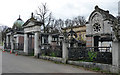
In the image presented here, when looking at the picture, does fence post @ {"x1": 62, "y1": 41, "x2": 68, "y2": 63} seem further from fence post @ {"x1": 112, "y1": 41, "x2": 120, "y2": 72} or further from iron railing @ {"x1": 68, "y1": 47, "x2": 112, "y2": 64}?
fence post @ {"x1": 112, "y1": 41, "x2": 120, "y2": 72}

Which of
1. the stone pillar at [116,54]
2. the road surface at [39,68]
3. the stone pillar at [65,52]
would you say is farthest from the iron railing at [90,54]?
the road surface at [39,68]

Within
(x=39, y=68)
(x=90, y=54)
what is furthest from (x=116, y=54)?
(x=39, y=68)

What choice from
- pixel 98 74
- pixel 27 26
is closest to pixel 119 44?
pixel 98 74

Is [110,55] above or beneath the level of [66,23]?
beneath

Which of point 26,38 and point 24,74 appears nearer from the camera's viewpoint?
point 24,74

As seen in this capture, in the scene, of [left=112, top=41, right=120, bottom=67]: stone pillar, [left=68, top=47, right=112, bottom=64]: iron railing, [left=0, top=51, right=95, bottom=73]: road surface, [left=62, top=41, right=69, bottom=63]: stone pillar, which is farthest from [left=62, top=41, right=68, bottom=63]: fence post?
[left=112, top=41, right=120, bottom=67]: stone pillar

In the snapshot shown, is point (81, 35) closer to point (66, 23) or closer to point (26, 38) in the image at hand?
point (26, 38)

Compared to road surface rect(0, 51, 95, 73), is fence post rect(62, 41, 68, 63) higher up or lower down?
higher up

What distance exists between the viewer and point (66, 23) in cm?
5347

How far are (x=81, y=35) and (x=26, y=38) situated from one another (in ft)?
55.9

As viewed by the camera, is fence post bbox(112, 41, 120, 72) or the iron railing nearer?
fence post bbox(112, 41, 120, 72)

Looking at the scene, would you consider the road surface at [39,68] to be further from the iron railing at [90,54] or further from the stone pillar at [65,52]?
the iron railing at [90,54]

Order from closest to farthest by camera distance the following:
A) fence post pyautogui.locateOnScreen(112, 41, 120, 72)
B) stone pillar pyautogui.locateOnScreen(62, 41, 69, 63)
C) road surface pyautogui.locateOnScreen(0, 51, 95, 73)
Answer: fence post pyautogui.locateOnScreen(112, 41, 120, 72)
road surface pyautogui.locateOnScreen(0, 51, 95, 73)
stone pillar pyautogui.locateOnScreen(62, 41, 69, 63)

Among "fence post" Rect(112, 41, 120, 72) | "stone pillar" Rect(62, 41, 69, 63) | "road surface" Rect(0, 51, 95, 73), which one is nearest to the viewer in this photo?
"fence post" Rect(112, 41, 120, 72)
